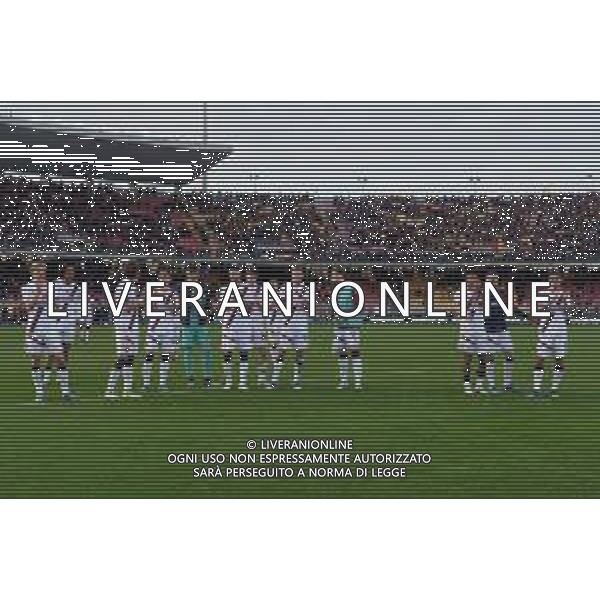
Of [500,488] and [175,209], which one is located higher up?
[175,209]

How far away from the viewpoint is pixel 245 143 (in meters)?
26.5

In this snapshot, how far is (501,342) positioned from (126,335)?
336cm

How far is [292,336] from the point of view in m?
27.0

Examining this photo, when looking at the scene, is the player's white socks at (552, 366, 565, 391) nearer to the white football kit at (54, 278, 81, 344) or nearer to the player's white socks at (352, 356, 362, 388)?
the player's white socks at (352, 356, 362, 388)

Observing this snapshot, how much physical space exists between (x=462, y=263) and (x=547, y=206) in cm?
90

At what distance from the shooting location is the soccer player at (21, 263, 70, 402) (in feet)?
87.9

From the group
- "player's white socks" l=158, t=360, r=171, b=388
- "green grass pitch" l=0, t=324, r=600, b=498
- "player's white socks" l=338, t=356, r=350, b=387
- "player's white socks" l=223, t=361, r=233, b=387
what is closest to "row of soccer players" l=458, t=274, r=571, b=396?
"green grass pitch" l=0, t=324, r=600, b=498

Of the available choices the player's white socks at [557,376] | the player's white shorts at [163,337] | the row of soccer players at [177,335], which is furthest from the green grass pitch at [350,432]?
the player's white socks at [557,376]

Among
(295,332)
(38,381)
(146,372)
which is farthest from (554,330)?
(38,381)

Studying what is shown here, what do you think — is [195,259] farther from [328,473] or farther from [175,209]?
[328,473]

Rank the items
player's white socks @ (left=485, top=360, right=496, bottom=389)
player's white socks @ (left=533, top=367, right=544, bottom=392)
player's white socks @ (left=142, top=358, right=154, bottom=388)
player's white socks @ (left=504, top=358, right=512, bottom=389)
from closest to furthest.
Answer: player's white socks @ (left=485, top=360, right=496, bottom=389), player's white socks @ (left=504, top=358, right=512, bottom=389), player's white socks @ (left=142, top=358, right=154, bottom=388), player's white socks @ (left=533, top=367, right=544, bottom=392)

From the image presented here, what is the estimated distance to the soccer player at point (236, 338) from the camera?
2661 centimetres

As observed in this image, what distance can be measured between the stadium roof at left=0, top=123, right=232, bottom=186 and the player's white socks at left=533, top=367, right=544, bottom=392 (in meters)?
3.60
